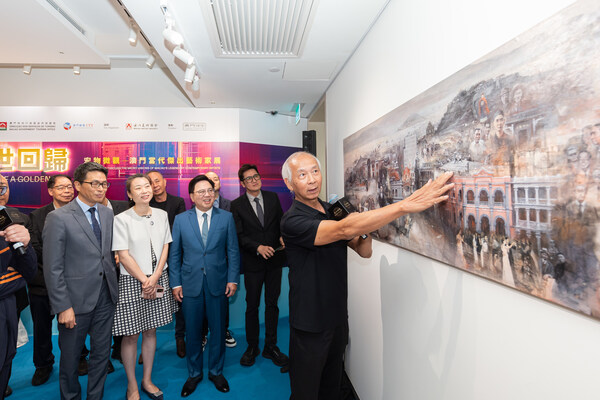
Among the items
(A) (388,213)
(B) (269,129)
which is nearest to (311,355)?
(A) (388,213)

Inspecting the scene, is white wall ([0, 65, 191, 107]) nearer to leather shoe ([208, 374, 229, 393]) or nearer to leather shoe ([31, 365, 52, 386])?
leather shoe ([31, 365, 52, 386])

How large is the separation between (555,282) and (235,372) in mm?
3092

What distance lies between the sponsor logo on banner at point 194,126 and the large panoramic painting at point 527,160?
12.5 feet

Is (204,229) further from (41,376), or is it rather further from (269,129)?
(269,129)

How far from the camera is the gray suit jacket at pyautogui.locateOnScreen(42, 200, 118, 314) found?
6.89ft

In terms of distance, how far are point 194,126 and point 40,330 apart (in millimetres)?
3082

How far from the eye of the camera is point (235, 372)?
125 inches

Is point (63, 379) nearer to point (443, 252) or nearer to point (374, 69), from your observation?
point (443, 252)

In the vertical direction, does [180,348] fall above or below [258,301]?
below

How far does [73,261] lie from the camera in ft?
7.20

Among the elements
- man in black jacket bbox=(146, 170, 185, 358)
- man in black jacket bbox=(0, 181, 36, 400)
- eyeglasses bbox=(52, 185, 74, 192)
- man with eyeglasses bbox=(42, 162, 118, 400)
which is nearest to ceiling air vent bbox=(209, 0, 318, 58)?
man with eyeglasses bbox=(42, 162, 118, 400)

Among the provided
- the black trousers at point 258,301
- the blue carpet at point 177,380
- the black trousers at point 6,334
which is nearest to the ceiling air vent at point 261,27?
the black trousers at point 258,301

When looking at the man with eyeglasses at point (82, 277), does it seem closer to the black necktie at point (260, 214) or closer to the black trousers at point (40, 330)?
the black trousers at point (40, 330)

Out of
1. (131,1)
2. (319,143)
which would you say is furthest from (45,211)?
(319,143)
